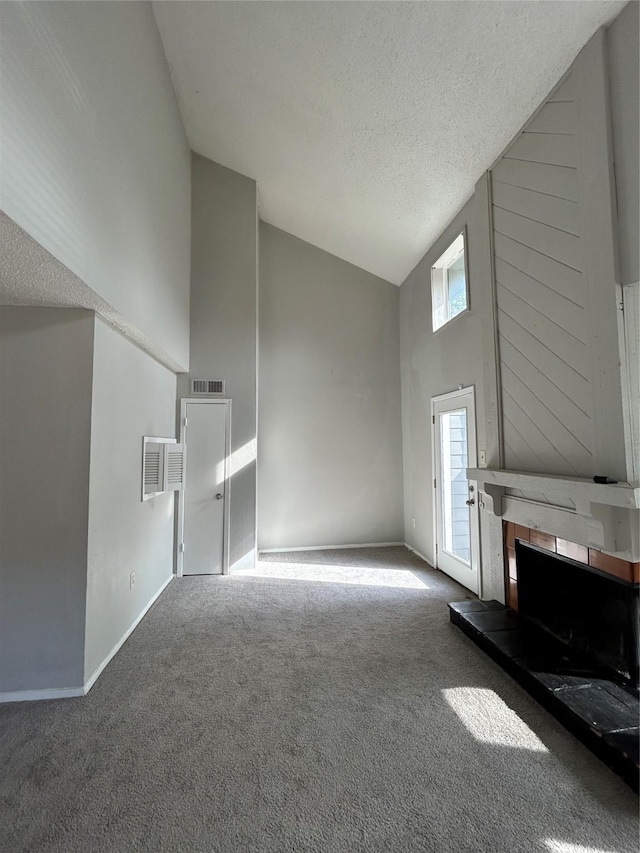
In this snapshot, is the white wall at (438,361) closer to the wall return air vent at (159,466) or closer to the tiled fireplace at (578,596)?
the tiled fireplace at (578,596)

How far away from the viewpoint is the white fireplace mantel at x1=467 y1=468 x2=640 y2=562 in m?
1.97

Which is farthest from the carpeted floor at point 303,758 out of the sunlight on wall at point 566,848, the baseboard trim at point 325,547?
the baseboard trim at point 325,547

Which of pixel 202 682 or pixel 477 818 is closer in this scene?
pixel 477 818

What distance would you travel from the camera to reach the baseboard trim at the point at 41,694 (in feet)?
7.35

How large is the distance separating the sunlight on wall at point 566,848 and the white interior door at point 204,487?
3.68 metres

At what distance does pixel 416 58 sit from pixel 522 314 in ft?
6.37

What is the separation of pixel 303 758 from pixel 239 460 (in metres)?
3.19

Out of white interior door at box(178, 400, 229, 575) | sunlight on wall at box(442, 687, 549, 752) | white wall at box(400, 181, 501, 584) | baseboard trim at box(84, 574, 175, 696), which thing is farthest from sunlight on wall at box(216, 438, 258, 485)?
sunlight on wall at box(442, 687, 549, 752)

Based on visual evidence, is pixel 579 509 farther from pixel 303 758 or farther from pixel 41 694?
pixel 41 694

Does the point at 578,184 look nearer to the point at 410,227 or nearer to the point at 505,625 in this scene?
the point at 410,227

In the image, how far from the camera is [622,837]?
1.40m

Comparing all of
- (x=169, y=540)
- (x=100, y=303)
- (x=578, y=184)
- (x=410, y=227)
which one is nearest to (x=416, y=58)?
(x=578, y=184)

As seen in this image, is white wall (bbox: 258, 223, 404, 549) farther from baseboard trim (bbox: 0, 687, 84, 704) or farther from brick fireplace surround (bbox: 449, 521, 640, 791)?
baseboard trim (bbox: 0, 687, 84, 704)

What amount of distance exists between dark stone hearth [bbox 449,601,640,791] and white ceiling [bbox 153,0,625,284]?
364 cm
